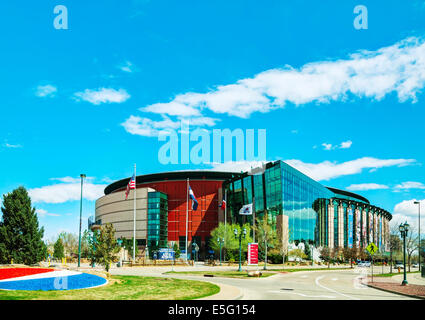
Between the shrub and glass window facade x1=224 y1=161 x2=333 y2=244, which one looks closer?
the shrub

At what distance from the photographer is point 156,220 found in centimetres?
9962

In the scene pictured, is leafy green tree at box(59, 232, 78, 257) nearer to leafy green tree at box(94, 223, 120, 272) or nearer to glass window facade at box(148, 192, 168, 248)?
glass window facade at box(148, 192, 168, 248)

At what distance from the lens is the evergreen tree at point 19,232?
38375mm

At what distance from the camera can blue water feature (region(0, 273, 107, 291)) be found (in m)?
21.2

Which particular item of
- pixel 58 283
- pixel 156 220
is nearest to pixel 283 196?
pixel 156 220

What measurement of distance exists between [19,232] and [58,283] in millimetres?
19771

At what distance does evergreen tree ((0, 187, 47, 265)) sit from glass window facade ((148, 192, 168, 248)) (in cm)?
5922

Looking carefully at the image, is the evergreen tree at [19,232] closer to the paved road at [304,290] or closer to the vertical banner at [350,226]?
the paved road at [304,290]

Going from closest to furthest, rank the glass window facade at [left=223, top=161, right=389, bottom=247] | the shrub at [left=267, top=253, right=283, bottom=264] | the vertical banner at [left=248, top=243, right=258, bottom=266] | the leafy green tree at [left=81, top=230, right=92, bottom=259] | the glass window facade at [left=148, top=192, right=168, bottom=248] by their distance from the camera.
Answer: the vertical banner at [left=248, top=243, right=258, bottom=266], the shrub at [left=267, top=253, right=283, bottom=264], the glass window facade at [left=223, top=161, right=389, bottom=247], the leafy green tree at [left=81, top=230, right=92, bottom=259], the glass window facade at [left=148, top=192, right=168, bottom=248]

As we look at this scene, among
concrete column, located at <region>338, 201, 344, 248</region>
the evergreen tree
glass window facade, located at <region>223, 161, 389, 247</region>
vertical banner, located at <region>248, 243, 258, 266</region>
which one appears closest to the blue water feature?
vertical banner, located at <region>248, 243, 258, 266</region>
